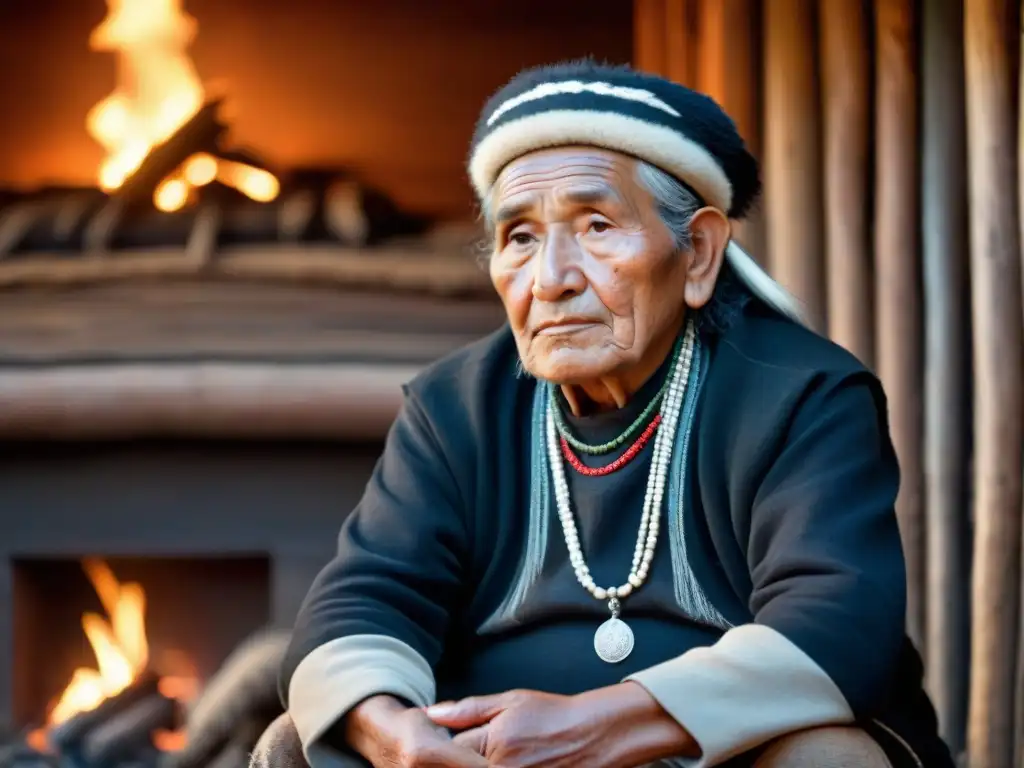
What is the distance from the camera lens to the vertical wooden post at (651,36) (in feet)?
13.7

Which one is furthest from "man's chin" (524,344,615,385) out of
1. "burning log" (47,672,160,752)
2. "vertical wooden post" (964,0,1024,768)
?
"burning log" (47,672,160,752)

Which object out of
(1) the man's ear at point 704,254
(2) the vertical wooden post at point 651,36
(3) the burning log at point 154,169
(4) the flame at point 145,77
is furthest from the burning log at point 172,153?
(1) the man's ear at point 704,254

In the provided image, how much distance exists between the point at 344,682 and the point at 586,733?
0.37 meters

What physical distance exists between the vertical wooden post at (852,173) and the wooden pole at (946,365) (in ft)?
0.46

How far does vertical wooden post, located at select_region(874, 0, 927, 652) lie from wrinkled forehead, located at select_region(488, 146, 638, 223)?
3.92ft

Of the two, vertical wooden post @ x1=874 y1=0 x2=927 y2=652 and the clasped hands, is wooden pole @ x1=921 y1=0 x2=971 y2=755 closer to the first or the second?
vertical wooden post @ x1=874 y1=0 x2=927 y2=652

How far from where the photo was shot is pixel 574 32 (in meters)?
4.46

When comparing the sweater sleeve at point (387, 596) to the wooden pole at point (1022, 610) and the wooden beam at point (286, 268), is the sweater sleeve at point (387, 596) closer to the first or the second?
the wooden pole at point (1022, 610)

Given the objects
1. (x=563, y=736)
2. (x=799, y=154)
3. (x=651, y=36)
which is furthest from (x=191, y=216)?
(x=563, y=736)

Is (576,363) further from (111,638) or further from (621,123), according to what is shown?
(111,638)

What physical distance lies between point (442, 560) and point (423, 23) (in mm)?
2718

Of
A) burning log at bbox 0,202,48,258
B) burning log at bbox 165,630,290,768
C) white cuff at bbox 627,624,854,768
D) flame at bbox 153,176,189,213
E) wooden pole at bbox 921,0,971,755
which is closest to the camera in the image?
white cuff at bbox 627,624,854,768

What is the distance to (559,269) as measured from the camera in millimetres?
2066

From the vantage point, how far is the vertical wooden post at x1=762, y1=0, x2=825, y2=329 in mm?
3287
